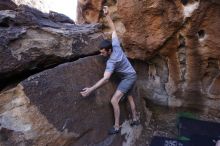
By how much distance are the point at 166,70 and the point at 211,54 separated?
95cm

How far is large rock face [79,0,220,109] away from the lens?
18.6 ft

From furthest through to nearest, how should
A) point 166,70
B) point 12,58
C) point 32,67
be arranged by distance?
point 166,70 < point 32,67 < point 12,58

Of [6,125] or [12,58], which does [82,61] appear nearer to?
[12,58]

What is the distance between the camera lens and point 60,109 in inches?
162

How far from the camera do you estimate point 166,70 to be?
6402mm

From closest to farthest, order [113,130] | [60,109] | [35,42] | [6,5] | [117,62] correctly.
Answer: [60,109] → [35,42] → [117,62] → [113,130] → [6,5]

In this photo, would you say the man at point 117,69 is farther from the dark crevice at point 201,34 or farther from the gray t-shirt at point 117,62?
the dark crevice at point 201,34

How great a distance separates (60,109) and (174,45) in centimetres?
285

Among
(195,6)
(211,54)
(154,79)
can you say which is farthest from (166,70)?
(195,6)

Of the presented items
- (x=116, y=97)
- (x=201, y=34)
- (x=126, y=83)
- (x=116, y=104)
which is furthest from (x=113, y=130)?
(x=201, y=34)

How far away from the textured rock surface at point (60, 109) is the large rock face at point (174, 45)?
147 cm

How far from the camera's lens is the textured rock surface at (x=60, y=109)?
3.85 meters

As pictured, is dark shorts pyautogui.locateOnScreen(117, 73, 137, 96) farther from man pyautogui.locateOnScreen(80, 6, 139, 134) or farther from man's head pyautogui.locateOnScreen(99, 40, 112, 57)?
man's head pyautogui.locateOnScreen(99, 40, 112, 57)

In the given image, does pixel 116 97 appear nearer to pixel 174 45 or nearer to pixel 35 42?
pixel 35 42
